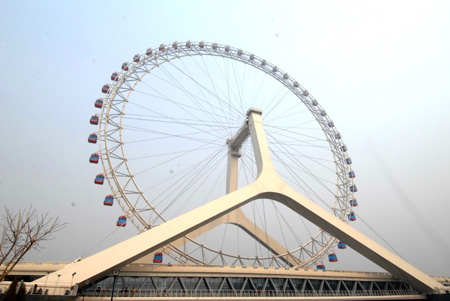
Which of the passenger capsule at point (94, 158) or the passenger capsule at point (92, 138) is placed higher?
the passenger capsule at point (92, 138)

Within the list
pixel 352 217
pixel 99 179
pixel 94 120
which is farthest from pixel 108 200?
pixel 352 217

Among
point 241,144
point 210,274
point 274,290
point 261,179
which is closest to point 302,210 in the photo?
point 261,179

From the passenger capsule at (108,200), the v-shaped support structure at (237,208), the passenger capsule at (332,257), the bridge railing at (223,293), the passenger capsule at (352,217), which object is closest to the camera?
the v-shaped support structure at (237,208)

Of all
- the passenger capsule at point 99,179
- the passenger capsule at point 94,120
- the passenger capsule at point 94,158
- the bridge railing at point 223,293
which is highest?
the passenger capsule at point 94,120

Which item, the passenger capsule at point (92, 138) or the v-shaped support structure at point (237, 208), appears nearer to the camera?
the v-shaped support structure at point (237, 208)

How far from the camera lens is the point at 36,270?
18344mm

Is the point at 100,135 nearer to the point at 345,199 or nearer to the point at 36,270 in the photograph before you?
the point at 36,270

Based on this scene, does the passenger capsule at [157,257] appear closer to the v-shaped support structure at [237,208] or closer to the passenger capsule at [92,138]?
the v-shaped support structure at [237,208]

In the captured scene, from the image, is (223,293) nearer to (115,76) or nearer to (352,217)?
(352,217)

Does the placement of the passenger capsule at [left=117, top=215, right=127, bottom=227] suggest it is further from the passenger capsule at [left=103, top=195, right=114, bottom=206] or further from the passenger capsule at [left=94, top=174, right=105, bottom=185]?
the passenger capsule at [left=94, top=174, right=105, bottom=185]

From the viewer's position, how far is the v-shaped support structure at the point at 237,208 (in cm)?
1409

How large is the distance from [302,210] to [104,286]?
1356 cm

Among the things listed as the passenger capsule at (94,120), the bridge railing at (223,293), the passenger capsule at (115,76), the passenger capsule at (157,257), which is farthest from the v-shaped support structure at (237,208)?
the passenger capsule at (115,76)

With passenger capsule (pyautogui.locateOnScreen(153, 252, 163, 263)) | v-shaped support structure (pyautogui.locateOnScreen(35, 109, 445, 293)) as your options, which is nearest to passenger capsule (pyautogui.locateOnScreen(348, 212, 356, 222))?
v-shaped support structure (pyautogui.locateOnScreen(35, 109, 445, 293))
